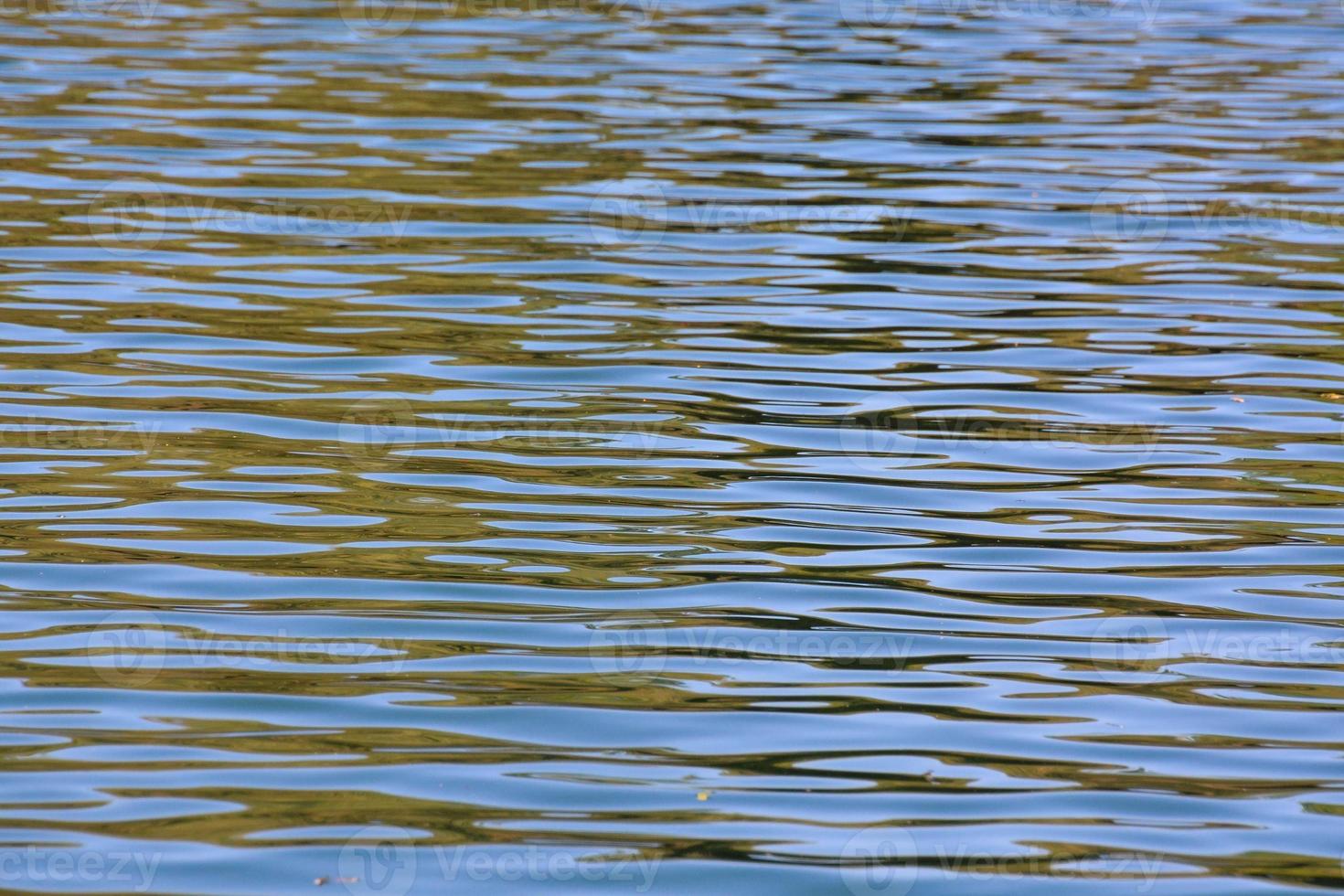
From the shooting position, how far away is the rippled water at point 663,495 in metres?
3.63

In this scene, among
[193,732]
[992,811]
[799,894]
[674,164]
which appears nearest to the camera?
[799,894]

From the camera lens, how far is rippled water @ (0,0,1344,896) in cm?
363

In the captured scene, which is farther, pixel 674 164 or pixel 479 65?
pixel 479 65

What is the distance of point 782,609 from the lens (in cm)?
464

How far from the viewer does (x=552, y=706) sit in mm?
4070

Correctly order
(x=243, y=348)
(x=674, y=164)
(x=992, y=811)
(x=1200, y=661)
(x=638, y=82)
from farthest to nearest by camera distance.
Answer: (x=638, y=82), (x=674, y=164), (x=243, y=348), (x=1200, y=661), (x=992, y=811)

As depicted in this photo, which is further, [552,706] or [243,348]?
[243,348]

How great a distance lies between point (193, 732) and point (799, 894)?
1.49 meters

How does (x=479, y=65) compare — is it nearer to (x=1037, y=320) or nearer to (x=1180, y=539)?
(x=1037, y=320)

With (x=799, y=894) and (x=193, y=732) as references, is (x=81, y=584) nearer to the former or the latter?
(x=193, y=732)

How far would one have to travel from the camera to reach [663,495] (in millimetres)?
5473

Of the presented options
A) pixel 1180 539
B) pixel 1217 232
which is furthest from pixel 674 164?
pixel 1180 539

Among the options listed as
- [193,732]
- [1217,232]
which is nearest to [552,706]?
[193,732]

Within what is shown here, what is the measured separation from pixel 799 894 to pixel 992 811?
548mm
